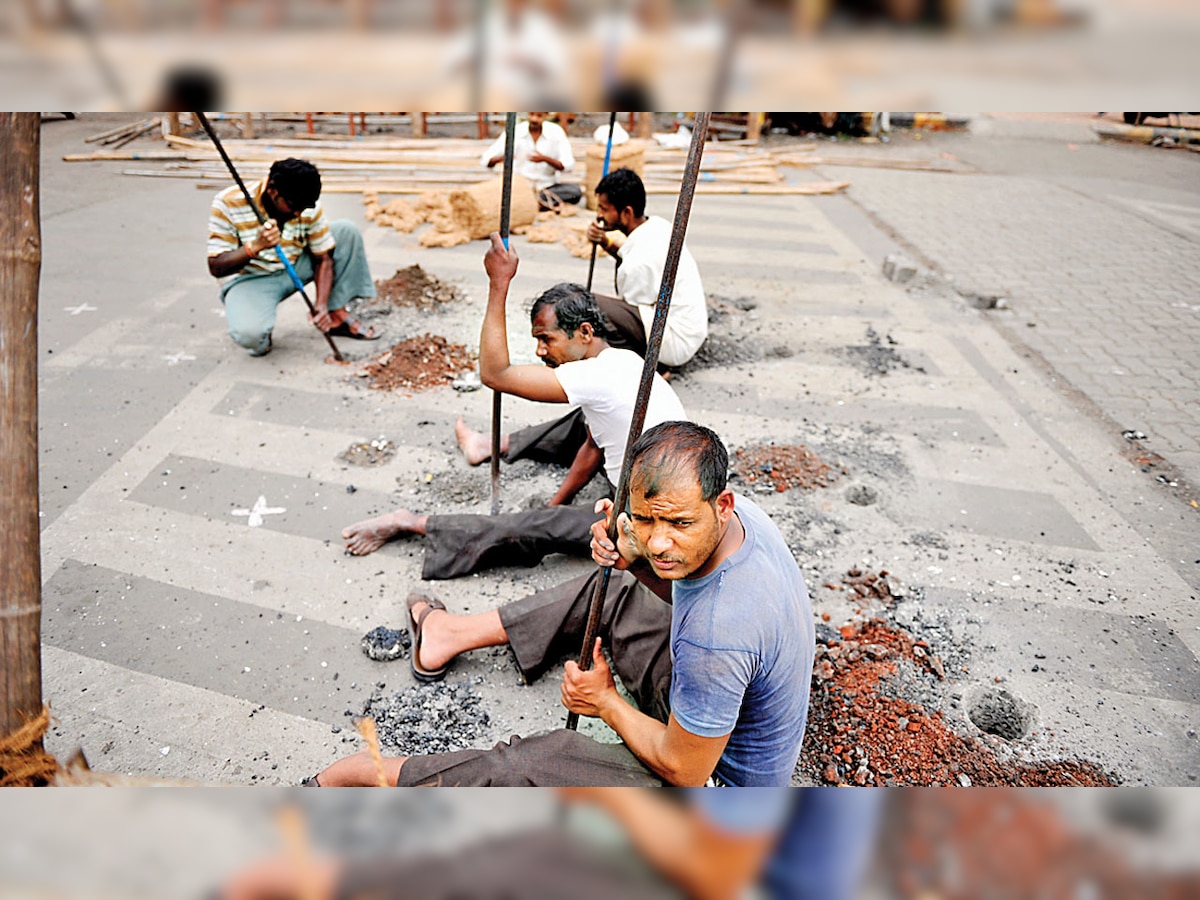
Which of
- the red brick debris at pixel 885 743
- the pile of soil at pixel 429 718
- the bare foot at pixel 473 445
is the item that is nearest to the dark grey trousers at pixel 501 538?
the pile of soil at pixel 429 718

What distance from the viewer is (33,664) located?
1562 mm

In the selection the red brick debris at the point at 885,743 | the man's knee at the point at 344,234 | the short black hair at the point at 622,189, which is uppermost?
the short black hair at the point at 622,189

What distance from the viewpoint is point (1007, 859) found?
1.98 ft

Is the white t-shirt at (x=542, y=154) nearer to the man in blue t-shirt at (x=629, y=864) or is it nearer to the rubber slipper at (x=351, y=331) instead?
the rubber slipper at (x=351, y=331)

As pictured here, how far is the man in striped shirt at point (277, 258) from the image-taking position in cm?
498

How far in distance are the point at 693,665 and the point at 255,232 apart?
462 cm

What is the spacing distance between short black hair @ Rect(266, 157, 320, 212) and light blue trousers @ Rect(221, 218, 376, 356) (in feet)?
1.87

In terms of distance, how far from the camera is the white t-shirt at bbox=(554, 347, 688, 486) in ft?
11.0

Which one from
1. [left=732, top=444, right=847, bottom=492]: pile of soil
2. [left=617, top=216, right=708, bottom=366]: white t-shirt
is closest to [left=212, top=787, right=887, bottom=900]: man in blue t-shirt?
[left=732, top=444, right=847, bottom=492]: pile of soil

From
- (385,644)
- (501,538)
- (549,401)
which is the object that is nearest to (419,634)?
(385,644)

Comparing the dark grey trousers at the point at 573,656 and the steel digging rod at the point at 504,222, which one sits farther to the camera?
the steel digging rod at the point at 504,222

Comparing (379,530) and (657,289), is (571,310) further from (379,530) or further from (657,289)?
(657,289)

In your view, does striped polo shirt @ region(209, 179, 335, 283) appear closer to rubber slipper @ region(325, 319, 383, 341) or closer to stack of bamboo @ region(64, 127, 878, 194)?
rubber slipper @ region(325, 319, 383, 341)

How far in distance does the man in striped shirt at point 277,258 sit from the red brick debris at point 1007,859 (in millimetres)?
5120
